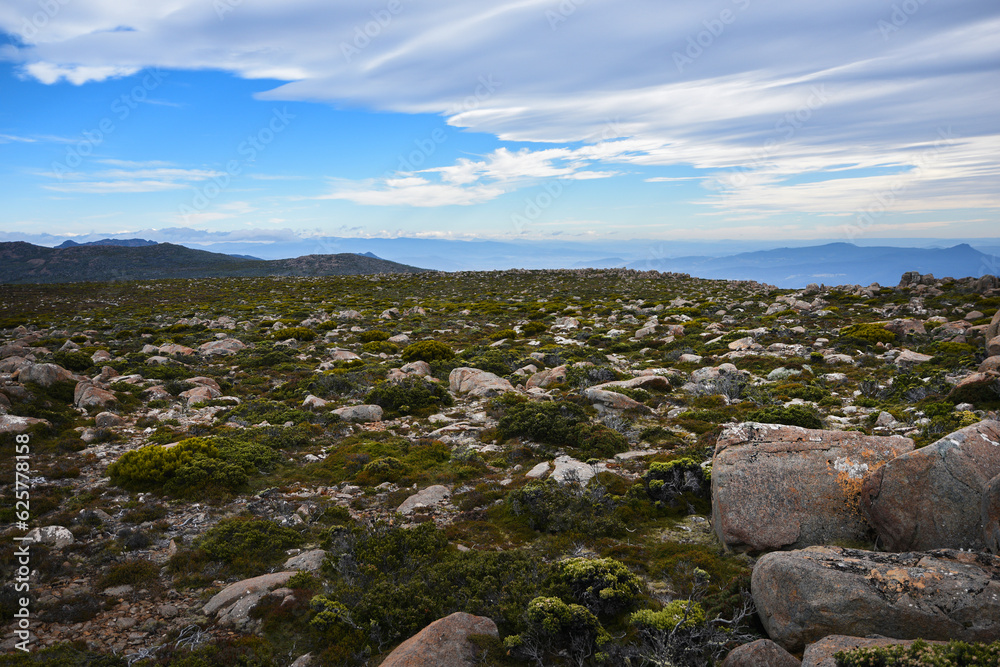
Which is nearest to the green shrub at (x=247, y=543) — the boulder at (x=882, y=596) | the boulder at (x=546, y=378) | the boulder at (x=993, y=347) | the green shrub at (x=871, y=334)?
the boulder at (x=882, y=596)

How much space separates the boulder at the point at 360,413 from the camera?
15148mm

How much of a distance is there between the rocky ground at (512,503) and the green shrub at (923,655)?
0.34m

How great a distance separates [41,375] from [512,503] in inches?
691

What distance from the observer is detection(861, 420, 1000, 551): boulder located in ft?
20.7

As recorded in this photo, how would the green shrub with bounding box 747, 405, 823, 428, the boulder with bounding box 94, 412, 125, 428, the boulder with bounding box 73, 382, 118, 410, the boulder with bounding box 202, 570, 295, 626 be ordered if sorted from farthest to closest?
1. the boulder with bounding box 73, 382, 118, 410
2. the boulder with bounding box 94, 412, 125, 428
3. the green shrub with bounding box 747, 405, 823, 428
4. the boulder with bounding box 202, 570, 295, 626

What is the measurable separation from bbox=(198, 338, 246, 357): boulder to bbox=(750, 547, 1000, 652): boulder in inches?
1010

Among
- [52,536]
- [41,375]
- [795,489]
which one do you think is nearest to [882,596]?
[795,489]

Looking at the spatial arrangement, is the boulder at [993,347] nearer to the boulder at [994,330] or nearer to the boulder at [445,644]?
the boulder at [994,330]

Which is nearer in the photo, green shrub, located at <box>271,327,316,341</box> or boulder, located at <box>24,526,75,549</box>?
boulder, located at <box>24,526,75,549</box>

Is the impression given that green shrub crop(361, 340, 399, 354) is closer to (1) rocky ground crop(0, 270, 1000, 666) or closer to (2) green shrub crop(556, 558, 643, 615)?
(1) rocky ground crop(0, 270, 1000, 666)

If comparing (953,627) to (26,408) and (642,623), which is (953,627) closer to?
(642,623)

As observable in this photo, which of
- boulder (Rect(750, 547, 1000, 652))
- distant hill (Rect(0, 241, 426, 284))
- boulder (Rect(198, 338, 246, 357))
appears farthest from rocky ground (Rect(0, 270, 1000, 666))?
distant hill (Rect(0, 241, 426, 284))

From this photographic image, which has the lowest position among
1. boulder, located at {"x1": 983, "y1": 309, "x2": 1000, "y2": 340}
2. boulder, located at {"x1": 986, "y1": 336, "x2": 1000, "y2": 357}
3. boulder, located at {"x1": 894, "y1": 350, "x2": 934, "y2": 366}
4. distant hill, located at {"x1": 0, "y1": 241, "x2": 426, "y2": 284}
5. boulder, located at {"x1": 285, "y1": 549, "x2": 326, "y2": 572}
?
boulder, located at {"x1": 285, "y1": 549, "x2": 326, "y2": 572}

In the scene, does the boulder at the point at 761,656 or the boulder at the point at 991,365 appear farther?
the boulder at the point at 991,365
